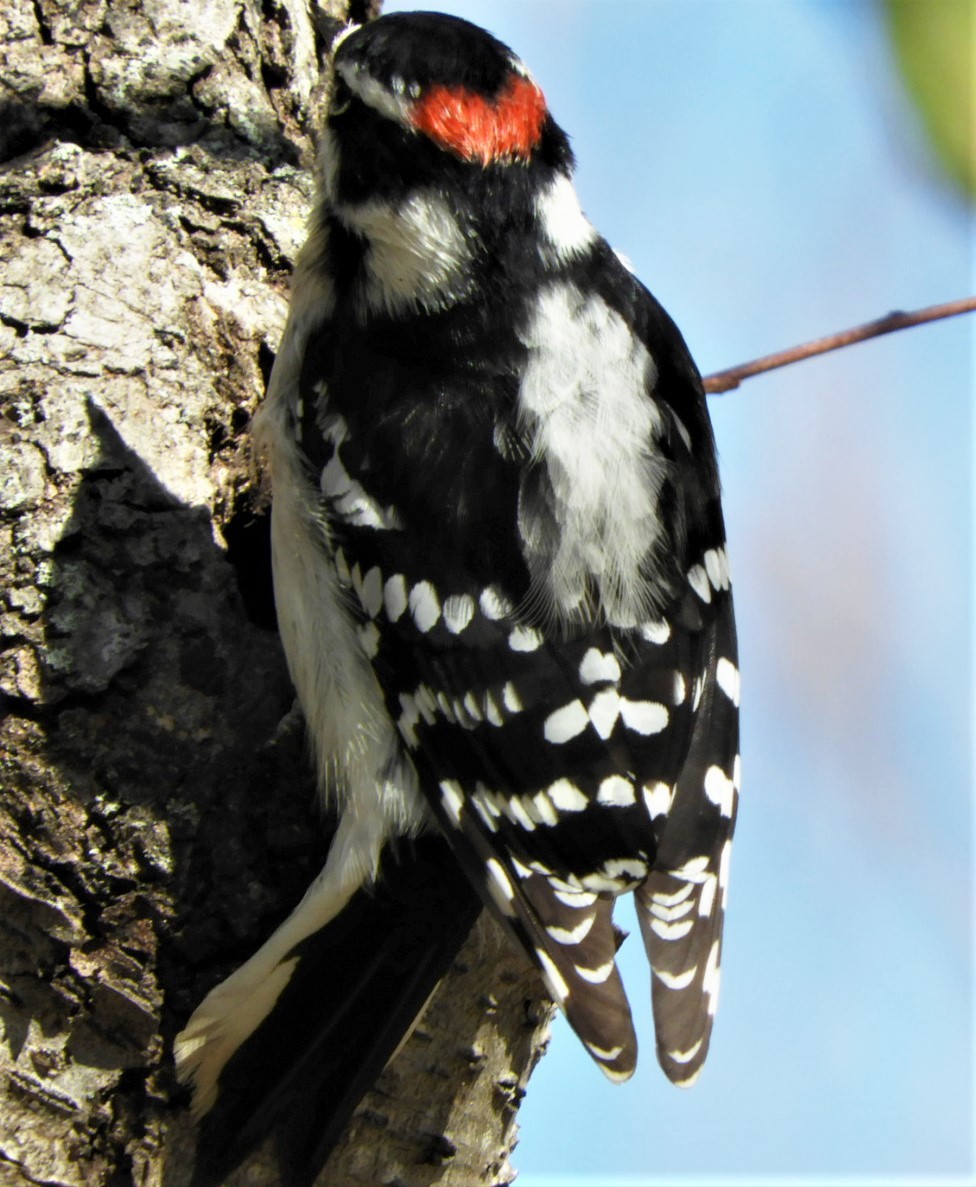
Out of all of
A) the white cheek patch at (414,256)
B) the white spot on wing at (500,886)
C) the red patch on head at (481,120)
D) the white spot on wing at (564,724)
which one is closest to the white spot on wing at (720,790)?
the white spot on wing at (564,724)

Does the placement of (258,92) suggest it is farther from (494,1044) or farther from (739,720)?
(494,1044)

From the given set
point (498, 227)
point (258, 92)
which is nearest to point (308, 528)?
point (498, 227)

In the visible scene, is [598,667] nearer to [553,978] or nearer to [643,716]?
[643,716]

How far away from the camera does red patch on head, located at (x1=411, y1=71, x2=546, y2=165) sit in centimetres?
212

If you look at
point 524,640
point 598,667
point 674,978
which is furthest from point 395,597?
point 674,978

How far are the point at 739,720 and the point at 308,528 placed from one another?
682mm

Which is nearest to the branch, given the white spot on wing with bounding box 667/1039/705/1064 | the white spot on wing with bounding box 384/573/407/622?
the white spot on wing with bounding box 384/573/407/622

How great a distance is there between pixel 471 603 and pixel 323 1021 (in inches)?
22.7

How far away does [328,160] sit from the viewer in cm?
223

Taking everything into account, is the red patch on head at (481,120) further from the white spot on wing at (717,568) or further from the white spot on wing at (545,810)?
the white spot on wing at (545,810)

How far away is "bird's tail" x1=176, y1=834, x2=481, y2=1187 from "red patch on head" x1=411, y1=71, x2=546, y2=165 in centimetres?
103

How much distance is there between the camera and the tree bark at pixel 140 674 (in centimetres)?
177

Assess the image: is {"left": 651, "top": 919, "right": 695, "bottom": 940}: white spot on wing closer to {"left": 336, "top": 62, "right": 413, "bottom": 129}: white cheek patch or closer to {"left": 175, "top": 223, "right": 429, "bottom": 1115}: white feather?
{"left": 175, "top": 223, "right": 429, "bottom": 1115}: white feather

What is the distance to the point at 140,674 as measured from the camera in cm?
195
